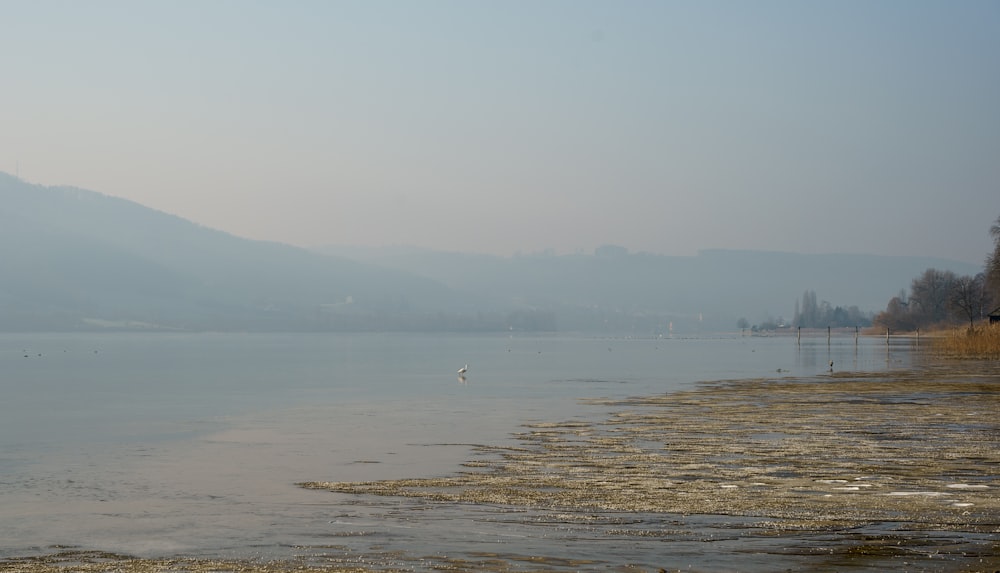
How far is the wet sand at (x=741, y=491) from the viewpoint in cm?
1437

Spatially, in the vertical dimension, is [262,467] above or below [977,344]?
below

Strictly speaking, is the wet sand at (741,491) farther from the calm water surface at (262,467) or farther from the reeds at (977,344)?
the reeds at (977,344)

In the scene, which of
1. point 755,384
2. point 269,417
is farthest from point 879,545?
point 755,384

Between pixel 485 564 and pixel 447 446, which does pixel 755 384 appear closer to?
pixel 447 446

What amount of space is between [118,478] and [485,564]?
1323cm

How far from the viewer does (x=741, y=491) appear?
64.6 feet

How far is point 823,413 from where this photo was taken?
125ft

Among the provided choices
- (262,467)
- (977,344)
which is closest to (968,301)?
(977,344)

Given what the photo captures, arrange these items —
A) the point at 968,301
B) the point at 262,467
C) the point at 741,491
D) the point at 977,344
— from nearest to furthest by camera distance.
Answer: the point at 741,491, the point at 262,467, the point at 977,344, the point at 968,301

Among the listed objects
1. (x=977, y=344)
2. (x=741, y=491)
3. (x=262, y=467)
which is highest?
(x=977, y=344)

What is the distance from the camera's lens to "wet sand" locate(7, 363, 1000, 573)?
47.1 ft

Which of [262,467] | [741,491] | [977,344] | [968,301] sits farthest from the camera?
Answer: [968,301]

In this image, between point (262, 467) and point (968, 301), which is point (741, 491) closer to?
point (262, 467)

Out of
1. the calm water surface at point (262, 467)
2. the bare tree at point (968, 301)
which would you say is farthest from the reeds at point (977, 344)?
the bare tree at point (968, 301)
